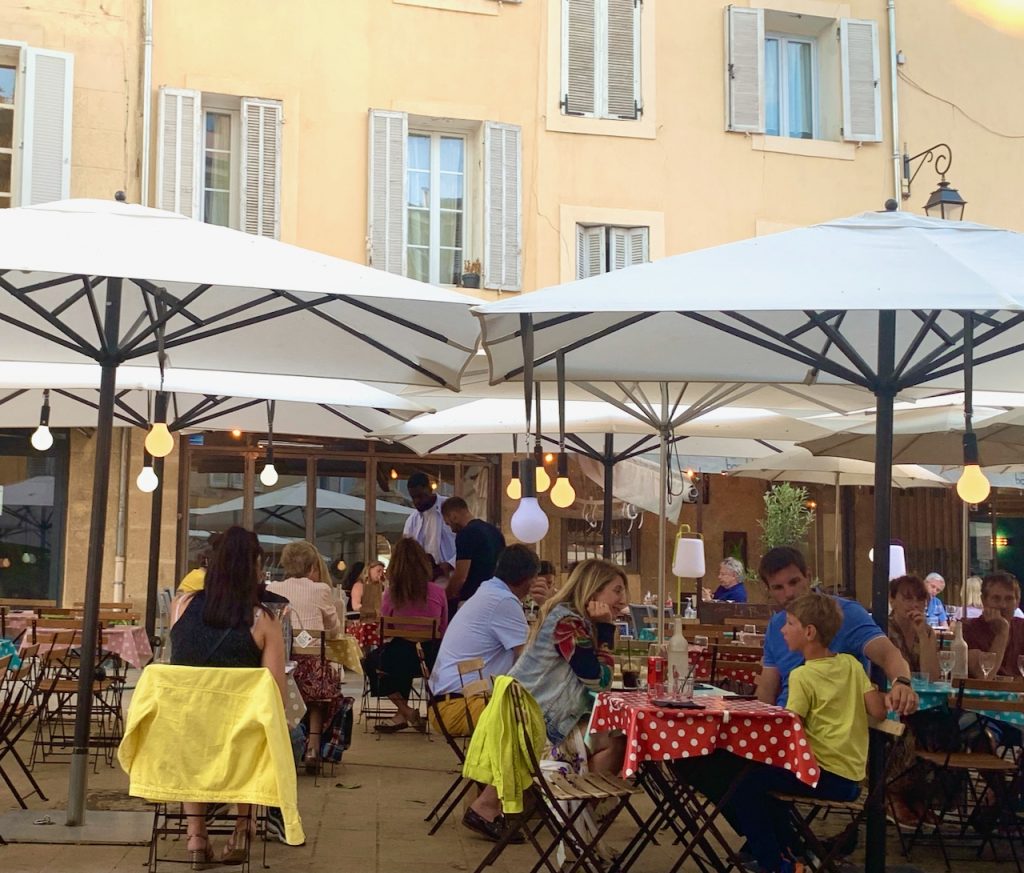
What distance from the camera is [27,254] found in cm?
554

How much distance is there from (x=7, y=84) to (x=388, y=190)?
176 inches

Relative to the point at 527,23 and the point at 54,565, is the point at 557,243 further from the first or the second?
the point at 54,565

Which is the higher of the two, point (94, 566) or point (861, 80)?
point (861, 80)

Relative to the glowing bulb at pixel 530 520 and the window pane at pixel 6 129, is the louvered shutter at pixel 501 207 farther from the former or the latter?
the glowing bulb at pixel 530 520

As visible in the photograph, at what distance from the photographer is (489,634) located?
731 cm

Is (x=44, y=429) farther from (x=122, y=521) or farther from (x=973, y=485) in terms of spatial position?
(x=973, y=485)

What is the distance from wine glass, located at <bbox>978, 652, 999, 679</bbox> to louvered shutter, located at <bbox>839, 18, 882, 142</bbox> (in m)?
11.6

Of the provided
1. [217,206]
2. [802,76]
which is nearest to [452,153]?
[217,206]

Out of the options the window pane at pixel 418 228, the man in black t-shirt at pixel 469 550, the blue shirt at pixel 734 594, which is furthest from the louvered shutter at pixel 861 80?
the man in black t-shirt at pixel 469 550

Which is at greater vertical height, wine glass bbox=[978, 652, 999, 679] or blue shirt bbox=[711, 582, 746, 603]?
blue shirt bbox=[711, 582, 746, 603]

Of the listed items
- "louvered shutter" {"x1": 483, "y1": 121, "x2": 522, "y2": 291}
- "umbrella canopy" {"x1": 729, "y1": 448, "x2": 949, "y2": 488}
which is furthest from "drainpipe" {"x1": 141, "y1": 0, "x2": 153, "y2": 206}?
"umbrella canopy" {"x1": 729, "y1": 448, "x2": 949, "y2": 488}

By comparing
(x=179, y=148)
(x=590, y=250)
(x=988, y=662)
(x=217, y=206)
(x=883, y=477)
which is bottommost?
(x=988, y=662)

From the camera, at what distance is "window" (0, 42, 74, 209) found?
15.2 meters

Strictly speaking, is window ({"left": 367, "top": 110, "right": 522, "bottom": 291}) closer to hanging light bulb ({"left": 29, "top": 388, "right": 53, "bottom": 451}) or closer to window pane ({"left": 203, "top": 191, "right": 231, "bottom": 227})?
window pane ({"left": 203, "top": 191, "right": 231, "bottom": 227})
